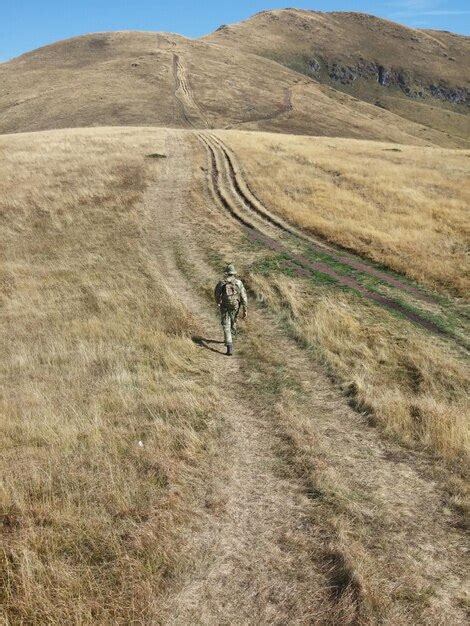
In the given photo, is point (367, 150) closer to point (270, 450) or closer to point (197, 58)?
point (270, 450)

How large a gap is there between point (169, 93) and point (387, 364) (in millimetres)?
101206

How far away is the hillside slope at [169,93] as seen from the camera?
275 ft

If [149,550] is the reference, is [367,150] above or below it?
above

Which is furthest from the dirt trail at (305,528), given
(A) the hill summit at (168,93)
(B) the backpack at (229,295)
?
(A) the hill summit at (168,93)

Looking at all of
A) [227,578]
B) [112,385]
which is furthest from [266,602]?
[112,385]

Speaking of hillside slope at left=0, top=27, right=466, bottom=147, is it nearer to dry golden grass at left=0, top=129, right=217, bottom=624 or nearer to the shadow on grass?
dry golden grass at left=0, top=129, right=217, bottom=624

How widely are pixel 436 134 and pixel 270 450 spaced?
16841 cm

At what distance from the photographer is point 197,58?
132 meters

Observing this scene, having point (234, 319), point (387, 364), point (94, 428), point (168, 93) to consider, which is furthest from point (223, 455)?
point (168, 93)

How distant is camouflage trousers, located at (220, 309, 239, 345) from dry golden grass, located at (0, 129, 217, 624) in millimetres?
889

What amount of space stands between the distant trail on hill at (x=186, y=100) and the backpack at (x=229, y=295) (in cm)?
7159

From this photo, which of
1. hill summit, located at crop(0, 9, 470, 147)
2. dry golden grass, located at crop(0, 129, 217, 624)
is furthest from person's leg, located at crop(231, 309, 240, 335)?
hill summit, located at crop(0, 9, 470, 147)

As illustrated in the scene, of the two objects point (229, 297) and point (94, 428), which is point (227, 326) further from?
point (94, 428)

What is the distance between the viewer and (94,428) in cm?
812
